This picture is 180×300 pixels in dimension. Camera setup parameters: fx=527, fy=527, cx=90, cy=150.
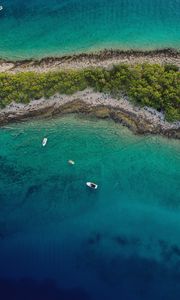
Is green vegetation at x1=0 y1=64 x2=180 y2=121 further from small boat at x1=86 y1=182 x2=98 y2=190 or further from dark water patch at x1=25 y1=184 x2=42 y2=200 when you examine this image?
small boat at x1=86 y1=182 x2=98 y2=190

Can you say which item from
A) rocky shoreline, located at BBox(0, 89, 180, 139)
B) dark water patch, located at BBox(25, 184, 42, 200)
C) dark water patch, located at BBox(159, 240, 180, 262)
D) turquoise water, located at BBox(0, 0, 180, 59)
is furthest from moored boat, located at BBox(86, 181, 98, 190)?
turquoise water, located at BBox(0, 0, 180, 59)

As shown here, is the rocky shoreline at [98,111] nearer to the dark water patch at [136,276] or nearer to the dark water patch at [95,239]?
the dark water patch at [95,239]

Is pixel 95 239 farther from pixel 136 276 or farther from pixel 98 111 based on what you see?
pixel 98 111

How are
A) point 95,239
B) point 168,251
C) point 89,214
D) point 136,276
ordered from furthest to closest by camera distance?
point 89,214 < point 95,239 < point 168,251 < point 136,276

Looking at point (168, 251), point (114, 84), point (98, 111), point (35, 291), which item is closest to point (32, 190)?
point (35, 291)

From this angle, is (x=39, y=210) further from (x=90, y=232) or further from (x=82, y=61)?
(x=82, y=61)
